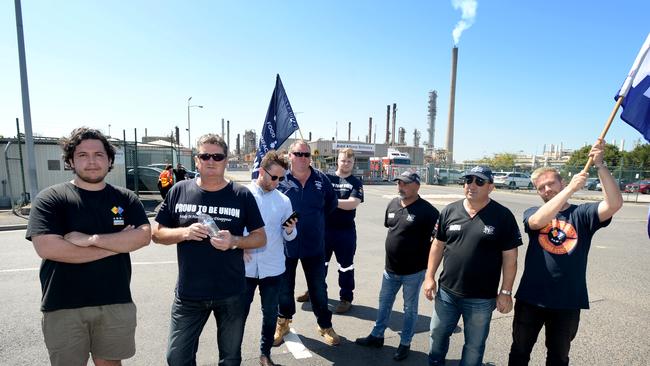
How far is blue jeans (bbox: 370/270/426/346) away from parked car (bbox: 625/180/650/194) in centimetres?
2825

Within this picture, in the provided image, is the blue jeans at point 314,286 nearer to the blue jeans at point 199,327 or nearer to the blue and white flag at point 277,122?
the blue jeans at point 199,327

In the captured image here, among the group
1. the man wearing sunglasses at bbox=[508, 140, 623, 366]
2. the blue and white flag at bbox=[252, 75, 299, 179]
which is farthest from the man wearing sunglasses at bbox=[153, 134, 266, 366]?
the blue and white flag at bbox=[252, 75, 299, 179]

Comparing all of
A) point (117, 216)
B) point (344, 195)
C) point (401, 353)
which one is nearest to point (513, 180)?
point (344, 195)

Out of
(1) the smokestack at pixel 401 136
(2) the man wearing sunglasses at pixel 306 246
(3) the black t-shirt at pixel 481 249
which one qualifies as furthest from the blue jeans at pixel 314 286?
(1) the smokestack at pixel 401 136

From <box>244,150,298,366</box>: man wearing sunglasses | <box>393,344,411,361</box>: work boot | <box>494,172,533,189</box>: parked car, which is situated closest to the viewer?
<box>244,150,298,366</box>: man wearing sunglasses

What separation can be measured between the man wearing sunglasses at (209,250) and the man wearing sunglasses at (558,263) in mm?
2024

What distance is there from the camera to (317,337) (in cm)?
365

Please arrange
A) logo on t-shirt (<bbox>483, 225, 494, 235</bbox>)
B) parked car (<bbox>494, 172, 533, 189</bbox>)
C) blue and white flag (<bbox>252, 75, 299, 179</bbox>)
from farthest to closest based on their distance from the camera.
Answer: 1. parked car (<bbox>494, 172, 533, 189</bbox>)
2. blue and white flag (<bbox>252, 75, 299, 179</bbox>)
3. logo on t-shirt (<bbox>483, 225, 494, 235</bbox>)

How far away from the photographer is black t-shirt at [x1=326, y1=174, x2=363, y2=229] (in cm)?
433

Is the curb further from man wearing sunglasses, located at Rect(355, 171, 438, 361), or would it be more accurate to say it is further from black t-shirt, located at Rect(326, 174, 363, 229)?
man wearing sunglasses, located at Rect(355, 171, 438, 361)

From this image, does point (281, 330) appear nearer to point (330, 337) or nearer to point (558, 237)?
point (330, 337)

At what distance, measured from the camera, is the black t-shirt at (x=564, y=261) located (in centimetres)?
247

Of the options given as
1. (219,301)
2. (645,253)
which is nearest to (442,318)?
(219,301)

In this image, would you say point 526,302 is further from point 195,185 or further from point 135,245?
point 135,245
